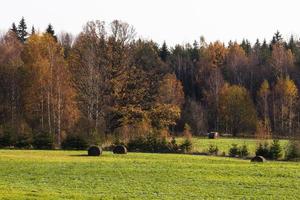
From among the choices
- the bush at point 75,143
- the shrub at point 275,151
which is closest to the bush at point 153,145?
the bush at point 75,143

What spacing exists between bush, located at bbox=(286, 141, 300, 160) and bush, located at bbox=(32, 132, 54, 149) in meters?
22.9

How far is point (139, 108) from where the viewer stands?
63875 millimetres

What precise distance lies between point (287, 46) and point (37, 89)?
78.2m

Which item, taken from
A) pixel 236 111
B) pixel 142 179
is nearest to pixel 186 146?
pixel 142 179

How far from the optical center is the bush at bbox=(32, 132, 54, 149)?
2110 inches

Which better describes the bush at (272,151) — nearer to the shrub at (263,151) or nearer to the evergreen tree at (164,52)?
the shrub at (263,151)

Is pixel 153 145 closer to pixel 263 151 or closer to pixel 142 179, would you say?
pixel 263 151

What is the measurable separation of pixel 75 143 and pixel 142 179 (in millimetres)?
Answer: 25338

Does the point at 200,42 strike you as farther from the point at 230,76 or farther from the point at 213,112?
the point at 213,112

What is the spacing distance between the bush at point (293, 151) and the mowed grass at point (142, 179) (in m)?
6.76

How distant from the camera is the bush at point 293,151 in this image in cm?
4547

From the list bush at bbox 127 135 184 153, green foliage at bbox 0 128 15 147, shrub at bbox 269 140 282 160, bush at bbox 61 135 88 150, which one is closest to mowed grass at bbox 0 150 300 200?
shrub at bbox 269 140 282 160

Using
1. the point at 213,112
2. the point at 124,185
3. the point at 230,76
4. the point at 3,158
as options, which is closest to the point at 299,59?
the point at 230,76

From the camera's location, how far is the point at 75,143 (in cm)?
5388
